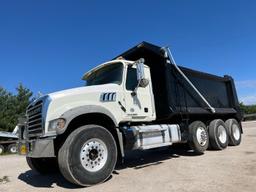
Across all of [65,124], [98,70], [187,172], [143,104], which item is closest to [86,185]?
[65,124]

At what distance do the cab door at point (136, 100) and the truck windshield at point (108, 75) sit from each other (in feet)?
0.71

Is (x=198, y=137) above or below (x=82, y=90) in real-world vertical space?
below

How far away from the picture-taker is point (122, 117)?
20.8 feet

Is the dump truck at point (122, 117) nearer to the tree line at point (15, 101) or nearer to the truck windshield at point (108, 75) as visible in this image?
the truck windshield at point (108, 75)

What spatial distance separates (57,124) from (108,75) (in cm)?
243

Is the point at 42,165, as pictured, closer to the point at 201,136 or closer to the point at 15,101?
the point at 201,136

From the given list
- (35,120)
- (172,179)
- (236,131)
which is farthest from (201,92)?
(35,120)

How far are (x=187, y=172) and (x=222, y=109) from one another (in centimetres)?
529

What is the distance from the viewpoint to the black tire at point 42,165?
21.6 feet

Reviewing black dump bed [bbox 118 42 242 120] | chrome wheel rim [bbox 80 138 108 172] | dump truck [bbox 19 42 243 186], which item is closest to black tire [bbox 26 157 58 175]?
dump truck [bbox 19 42 243 186]

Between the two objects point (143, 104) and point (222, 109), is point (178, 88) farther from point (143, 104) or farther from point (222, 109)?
point (222, 109)

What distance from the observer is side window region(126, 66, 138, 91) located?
6.69 m

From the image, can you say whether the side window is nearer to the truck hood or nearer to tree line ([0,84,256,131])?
the truck hood

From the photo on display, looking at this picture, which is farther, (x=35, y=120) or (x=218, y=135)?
(x=218, y=135)
